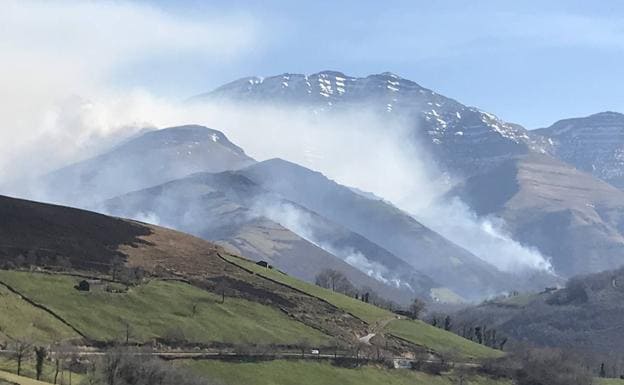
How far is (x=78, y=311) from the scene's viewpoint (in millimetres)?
176625

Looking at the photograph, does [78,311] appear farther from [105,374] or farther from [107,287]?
[105,374]

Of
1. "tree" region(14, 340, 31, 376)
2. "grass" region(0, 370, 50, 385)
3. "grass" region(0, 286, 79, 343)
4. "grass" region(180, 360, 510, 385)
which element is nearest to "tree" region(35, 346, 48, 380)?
"tree" region(14, 340, 31, 376)

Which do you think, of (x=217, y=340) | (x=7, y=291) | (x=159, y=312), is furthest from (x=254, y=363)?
(x=7, y=291)

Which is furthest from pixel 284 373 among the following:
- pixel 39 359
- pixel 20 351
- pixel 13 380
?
pixel 13 380

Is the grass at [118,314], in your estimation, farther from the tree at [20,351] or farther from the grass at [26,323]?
the tree at [20,351]

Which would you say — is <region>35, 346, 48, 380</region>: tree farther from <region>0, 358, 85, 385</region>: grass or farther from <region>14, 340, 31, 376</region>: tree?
<region>14, 340, 31, 376</region>: tree

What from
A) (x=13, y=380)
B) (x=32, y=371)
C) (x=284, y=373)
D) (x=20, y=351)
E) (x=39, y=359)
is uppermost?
(x=284, y=373)

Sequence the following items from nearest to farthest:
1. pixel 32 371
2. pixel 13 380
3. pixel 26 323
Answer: pixel 13 380 → pixel 32 371 → pixel 26 323

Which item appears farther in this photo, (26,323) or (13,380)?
(26,323)

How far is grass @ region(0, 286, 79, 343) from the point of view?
153750 mm

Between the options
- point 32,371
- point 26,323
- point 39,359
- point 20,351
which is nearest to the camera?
point 32,371

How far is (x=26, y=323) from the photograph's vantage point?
527ft

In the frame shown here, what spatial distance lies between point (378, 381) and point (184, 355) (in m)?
46.7

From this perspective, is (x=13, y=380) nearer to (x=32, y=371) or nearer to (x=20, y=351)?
(x=32, y=371)
